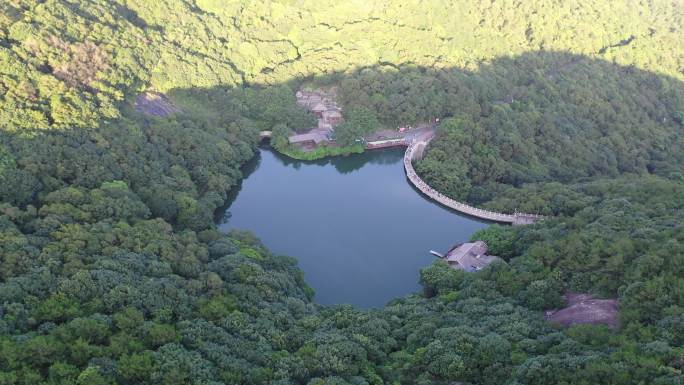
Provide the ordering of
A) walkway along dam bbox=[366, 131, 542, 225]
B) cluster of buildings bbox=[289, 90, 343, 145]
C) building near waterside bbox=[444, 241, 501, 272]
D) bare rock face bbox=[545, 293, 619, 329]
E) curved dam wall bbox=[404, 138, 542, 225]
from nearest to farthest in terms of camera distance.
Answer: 1. bare rock face bbox=[545, 293, 619, 329]
2. building near waterside bbox=[444, 241, 501, 272]
3. curved dam wall bbox=[404, 138, 542, 225]
4. walkway along dam bbox=[366, 131, 542, 225]
5. cluster of buildings bbox=[289, 90, 343, 145]

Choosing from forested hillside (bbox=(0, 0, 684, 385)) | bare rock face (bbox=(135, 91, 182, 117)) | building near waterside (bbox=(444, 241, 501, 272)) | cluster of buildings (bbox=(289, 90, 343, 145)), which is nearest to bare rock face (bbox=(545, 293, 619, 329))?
forested hillside (bbox=(0, 0, 684, 385))

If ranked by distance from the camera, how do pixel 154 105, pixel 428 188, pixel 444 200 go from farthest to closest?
pixel 154 105 → pixel 428 188 → pixel 444 200

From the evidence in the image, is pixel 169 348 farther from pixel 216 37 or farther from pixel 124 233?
pixel 216 37

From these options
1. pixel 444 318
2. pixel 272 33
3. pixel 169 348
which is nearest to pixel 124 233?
pixel 169 348

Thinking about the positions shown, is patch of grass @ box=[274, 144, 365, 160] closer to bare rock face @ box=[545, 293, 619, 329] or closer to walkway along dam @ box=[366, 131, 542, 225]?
walkway along dam @ box=[366, 131, 542, 225]

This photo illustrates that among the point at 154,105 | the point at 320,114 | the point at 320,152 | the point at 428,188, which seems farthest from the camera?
the point at 320,114

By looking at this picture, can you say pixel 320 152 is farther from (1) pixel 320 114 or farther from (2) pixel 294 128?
(1) pixel 320 114

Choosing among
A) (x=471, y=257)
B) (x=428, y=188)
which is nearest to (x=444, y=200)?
(x=428, y=188)

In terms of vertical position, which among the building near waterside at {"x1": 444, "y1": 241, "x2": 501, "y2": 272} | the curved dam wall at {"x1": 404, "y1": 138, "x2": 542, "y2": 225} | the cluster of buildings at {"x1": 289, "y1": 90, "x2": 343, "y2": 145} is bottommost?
the building near waterside at {"x1": 444, "y1": 241, "x2": 501, "y2": 272}
